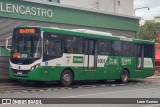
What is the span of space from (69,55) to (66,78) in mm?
1277

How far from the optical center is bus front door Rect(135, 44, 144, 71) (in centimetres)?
2874

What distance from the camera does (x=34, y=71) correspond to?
2091 cm

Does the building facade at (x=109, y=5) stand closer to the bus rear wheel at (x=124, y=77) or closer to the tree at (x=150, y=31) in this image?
the bus rear wheel at (x=124, y=77)

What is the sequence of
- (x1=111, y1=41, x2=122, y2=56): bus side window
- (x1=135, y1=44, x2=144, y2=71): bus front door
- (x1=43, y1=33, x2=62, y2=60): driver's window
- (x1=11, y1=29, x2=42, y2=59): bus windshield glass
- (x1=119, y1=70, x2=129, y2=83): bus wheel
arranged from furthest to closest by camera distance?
(x1=135, y1=44, x2=144, y2=71): bus front door, (x1=119, y1=70, x2=129, y2=83): bus wheel, (x1=111, y1=41, x2=122, y2=56): bus side window, (x1=43, y1=33, x2=62, y2=60): driver's window, (x1=11, y1=29, x2=42, y2=59): bus windshield glass

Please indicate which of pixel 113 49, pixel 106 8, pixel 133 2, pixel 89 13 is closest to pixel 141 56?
pixel 113 49

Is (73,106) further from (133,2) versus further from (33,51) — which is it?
(133,2)

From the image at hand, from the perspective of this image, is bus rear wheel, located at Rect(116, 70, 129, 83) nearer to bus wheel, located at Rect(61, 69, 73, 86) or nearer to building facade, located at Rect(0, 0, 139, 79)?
building facade, located at Rect(0, 0, 139, 79)

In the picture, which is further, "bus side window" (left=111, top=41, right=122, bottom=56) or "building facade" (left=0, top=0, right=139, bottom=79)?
"bus side window" (left=111, top=41, right=122, bottom=56)

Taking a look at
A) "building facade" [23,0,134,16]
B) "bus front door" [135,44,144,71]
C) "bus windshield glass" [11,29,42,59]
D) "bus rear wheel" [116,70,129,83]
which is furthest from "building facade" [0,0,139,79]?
"building facade" [23,0,134,16]

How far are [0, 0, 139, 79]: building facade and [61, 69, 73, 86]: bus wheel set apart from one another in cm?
436

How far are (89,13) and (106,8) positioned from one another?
14.8 meters

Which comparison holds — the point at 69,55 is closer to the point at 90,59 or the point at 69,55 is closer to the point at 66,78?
the point at 66,78

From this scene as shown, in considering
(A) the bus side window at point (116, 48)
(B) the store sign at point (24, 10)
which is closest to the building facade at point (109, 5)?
(B) the store sign at point (24, 10)

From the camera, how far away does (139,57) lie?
2903 cm
